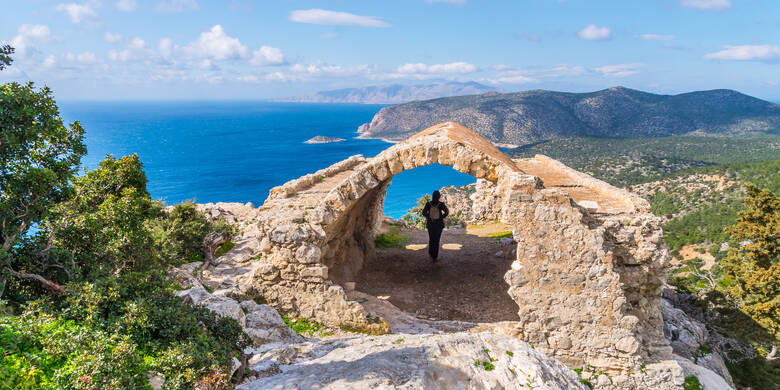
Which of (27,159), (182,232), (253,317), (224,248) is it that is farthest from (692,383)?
(182,232)

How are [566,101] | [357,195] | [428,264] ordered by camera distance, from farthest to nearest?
1. [566,101]
2. [428,264]
3. [357,195]

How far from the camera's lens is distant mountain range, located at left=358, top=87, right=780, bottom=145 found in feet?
294

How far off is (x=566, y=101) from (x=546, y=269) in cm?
12369

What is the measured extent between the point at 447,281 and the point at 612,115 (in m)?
113

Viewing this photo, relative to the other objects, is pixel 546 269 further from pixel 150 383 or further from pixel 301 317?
pixel 150 383

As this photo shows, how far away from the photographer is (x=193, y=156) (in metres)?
121

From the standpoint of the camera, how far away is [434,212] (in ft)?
41.4

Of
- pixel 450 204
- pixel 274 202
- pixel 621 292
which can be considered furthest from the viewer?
pixel 450 204

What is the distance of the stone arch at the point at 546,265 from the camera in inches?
328

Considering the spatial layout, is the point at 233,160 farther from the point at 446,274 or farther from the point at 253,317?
the point at 253,317

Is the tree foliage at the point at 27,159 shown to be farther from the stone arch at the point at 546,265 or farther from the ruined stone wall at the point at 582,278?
the ruined stone wall at the point at 582,278

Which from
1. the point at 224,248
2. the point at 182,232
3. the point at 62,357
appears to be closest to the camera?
the point at 62,357

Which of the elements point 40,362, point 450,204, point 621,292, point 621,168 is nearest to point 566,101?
point 621,168

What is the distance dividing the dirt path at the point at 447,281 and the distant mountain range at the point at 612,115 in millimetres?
81626
